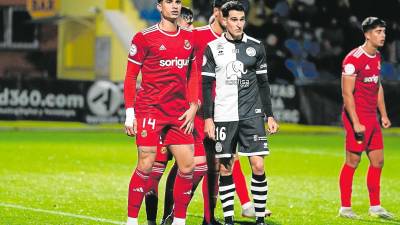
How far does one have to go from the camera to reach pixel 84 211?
42.0ft

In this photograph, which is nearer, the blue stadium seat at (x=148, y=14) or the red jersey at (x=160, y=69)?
the red jersey at (x=160, y=69)

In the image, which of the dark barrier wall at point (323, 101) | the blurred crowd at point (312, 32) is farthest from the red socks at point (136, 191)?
the blurred crowd at point (312, 32)

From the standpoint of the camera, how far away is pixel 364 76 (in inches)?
502

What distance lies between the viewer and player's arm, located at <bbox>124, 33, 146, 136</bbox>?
1009cm

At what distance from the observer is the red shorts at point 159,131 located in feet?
33.4

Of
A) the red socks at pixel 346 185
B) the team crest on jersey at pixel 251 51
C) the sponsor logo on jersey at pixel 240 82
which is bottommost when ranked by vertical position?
the red socks at pixel 346 185

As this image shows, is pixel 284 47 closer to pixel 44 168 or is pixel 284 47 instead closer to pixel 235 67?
pixel 44 168

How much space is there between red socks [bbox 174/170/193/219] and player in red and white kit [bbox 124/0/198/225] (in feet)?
0.21

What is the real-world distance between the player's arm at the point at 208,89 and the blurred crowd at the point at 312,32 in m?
27.0

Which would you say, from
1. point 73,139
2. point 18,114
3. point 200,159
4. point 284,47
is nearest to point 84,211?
point 200,159

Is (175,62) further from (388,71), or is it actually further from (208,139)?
(388,71)

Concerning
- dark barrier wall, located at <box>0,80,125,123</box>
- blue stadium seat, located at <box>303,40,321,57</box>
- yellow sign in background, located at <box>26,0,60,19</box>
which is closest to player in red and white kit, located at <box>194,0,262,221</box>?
dark barrier wall, located at <box>0,80,125,123</box>

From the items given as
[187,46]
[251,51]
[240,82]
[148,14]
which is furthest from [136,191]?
[148,14]

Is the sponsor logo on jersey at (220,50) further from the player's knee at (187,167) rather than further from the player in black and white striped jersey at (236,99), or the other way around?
the player's knee at (187,167)
